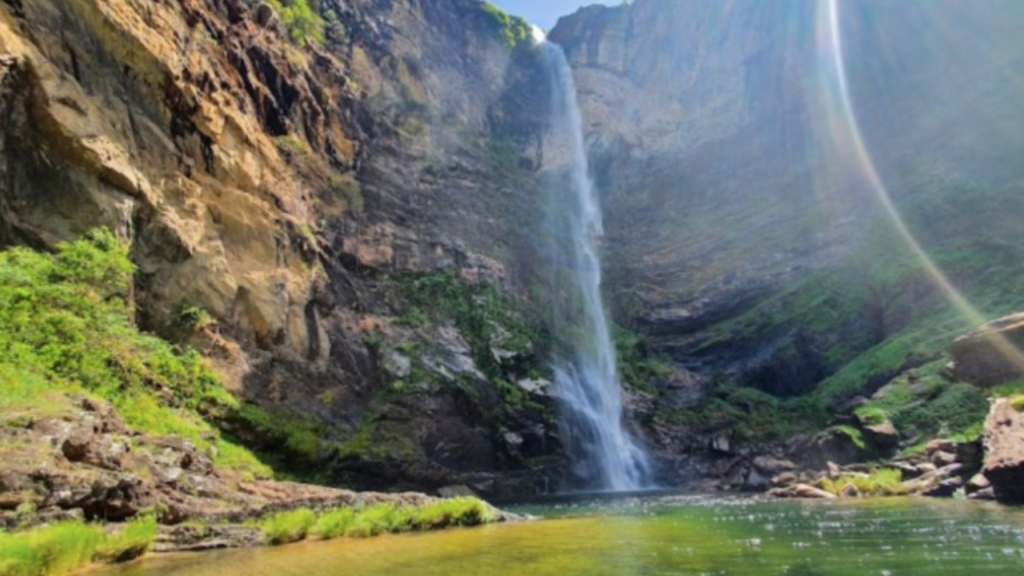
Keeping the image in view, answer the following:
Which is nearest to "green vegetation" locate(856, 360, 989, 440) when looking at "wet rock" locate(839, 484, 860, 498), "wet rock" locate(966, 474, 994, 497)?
"wet rock" locate(839, 484, 860, 498)

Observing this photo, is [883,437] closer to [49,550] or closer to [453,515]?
[453,515]

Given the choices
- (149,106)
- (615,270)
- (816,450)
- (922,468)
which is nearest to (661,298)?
(615,270)

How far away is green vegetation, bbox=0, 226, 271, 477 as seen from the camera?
15961 millimetres

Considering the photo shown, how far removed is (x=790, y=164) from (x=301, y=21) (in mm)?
41306

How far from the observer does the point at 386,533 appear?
14.8 meters

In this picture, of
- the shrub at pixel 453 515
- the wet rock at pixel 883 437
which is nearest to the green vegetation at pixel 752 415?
the wet rock at pixel 883 437

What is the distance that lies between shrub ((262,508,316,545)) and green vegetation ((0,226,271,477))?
4.80m

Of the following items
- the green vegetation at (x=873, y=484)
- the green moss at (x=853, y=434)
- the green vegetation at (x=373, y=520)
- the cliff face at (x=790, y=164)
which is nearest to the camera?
the green vegetation at (x=373, y=520)

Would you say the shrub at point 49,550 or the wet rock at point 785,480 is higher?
the wet rock at point 785,480

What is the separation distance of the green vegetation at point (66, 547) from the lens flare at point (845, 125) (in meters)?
43.0

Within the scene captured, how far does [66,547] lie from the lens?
8641 millimetres

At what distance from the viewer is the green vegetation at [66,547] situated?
7.79 meters

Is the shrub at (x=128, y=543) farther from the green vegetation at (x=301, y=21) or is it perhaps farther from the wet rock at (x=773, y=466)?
the green vegetation at (x=301, y=21)

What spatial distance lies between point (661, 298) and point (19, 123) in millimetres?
43171
